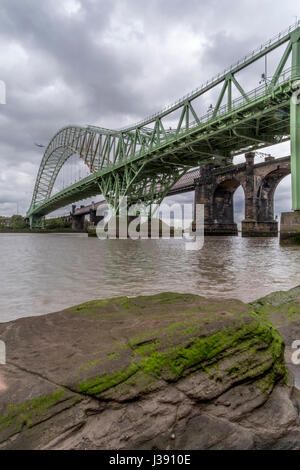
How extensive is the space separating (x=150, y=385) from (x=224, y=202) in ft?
192

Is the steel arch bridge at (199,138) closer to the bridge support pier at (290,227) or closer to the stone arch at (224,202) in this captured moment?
the bridge support pier at (290,227)

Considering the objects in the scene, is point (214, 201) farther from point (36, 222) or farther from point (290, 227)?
point (36, 222)

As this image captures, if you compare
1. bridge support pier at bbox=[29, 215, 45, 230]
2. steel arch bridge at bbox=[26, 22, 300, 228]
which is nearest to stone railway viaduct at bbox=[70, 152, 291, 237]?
steel arch bridge at bbox=[26, 22, 300, 228]

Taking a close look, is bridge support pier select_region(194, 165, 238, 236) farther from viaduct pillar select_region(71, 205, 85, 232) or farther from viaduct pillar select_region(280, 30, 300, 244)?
viaduct pillar select_region(71, 205, 85, 232)

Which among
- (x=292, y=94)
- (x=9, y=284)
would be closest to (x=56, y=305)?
(x=9, y=284)

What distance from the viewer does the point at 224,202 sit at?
57562mm

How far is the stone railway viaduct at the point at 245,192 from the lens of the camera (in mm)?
44344

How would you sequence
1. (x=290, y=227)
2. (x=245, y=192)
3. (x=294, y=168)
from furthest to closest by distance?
(x=245, y=192) → (x=290, y=227) → (x=294, y=168)

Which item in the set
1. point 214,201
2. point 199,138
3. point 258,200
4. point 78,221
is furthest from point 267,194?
point 78,221

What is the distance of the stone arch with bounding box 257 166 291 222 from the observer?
1844 inches

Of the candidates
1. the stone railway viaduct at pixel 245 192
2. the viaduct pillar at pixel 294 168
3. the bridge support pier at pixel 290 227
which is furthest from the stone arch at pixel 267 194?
the viaduct pillar at pixel 294 168

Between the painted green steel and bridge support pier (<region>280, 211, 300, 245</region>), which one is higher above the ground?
the painted green steel

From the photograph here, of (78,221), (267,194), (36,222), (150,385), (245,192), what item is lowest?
(150,385)

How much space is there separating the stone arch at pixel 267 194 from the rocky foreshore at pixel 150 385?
47.7 meters
